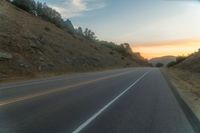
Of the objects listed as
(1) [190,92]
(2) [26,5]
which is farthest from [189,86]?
(2) [26,5]

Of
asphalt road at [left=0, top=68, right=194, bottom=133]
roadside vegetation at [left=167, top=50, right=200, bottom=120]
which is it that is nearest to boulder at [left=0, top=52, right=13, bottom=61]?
roadside vegetation at [left=167, top=50, right=200, bottom=120]

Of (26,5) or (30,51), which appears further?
(26,5)

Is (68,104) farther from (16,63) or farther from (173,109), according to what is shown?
(16,63)

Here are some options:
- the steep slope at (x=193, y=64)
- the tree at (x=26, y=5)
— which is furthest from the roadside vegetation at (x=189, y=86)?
the tree at (x=26, y=5)

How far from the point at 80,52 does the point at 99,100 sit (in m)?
50.8

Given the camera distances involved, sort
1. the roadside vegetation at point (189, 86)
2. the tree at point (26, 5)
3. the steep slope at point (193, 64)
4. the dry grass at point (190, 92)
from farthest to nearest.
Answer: the tree at point (26, 5)
the steep slope at point (193, 64)
the roadside vegetation at point (189, 86)
the dry grass at point (190, 92)

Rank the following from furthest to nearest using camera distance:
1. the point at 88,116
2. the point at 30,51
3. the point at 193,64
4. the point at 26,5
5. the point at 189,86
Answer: the point at 26,5 → the point at 193,64 → the point at 30,51 → the point at 189,86 → the point at 88,116

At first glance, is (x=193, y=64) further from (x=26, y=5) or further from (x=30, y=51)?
(x=30, y=51)

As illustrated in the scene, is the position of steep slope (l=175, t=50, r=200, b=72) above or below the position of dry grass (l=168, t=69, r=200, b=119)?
above

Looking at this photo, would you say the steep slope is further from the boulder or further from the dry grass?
the boulder

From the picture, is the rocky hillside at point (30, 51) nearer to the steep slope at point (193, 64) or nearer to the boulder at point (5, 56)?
the boulder at point (5, 56)

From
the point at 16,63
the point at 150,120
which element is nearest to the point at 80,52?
the point at 16,63

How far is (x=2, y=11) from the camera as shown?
5244 centimetres

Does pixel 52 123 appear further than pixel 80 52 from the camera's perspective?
No
